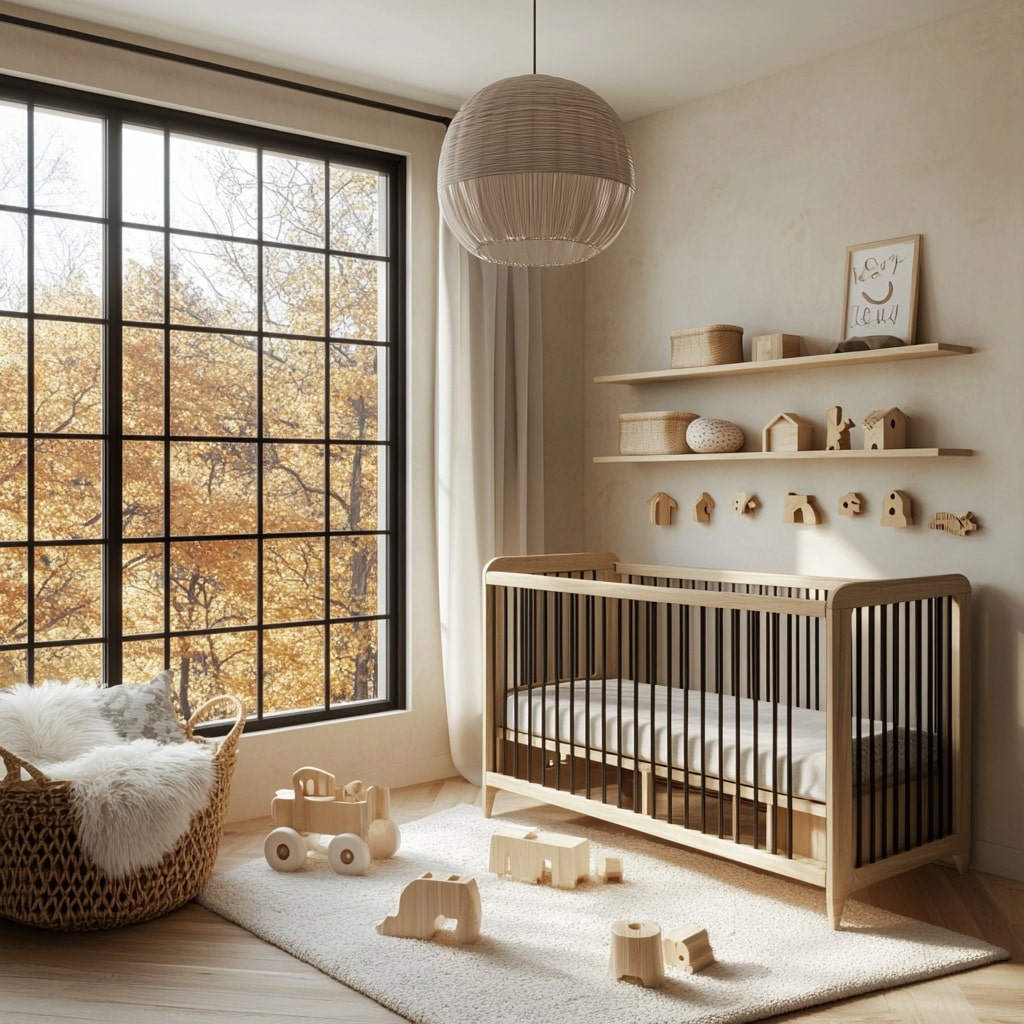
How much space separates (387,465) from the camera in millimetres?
4172

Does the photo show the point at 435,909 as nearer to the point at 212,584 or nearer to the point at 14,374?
the point at 212,584

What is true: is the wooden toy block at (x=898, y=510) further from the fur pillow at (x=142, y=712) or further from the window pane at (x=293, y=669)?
the fur pillow at (x=142, y=712)

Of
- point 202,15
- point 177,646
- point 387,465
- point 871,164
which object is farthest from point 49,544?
point 871,164

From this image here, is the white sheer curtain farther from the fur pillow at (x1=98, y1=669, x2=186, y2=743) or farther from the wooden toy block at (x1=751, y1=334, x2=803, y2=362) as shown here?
the fur pillow at (x1=98, y1=669, x2=186, y2=743)

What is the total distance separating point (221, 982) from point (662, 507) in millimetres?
2306

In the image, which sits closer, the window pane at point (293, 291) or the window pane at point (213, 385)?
the window pane at point (213, 385)

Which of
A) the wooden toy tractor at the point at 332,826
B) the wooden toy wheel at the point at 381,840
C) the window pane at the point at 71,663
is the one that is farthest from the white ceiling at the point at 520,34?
the wooden toy wheel at the point at 381,840

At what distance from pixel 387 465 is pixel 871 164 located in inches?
76.0

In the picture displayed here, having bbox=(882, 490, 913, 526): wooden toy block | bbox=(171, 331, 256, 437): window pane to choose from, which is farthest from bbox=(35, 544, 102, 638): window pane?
bbox=(882, 490, 913, 526): wooden toy block

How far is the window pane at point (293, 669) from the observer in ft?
12.9

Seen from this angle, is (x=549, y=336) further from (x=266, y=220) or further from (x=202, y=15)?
(x=202, y=15)

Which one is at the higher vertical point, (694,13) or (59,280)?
(694,13)

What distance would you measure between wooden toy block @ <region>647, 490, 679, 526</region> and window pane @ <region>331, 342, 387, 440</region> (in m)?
1.04

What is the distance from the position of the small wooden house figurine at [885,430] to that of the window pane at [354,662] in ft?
6.15
